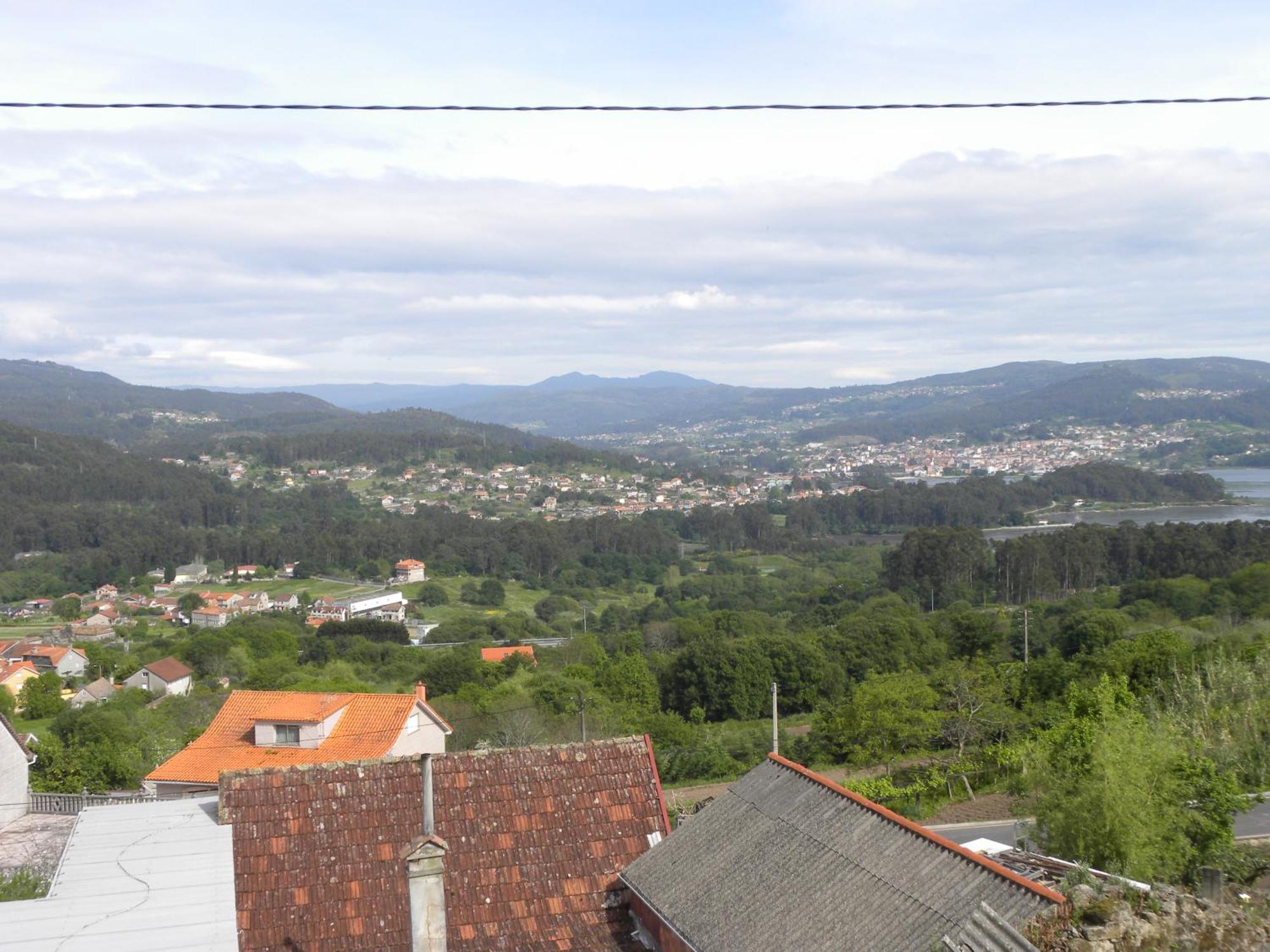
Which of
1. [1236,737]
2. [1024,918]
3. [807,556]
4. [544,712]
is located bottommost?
[807,556]

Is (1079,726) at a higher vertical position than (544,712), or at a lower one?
higher

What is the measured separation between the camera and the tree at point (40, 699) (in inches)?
1372

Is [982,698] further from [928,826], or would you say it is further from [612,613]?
[612,613]

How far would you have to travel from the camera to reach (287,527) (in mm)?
98938

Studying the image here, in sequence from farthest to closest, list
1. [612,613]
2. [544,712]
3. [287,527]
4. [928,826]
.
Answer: [287,527]
[612,613]
[544,712]
[928,826]

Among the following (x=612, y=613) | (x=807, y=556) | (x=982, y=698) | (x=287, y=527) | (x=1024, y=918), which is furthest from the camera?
(x=287, y=527)

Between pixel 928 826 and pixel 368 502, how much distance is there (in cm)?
10287

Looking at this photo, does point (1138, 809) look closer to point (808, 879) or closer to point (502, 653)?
point (808, 879)

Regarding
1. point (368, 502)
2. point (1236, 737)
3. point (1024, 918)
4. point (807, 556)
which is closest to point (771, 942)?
point (1024, 918)

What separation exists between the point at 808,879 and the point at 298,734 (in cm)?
1426

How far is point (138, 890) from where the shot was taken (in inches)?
263

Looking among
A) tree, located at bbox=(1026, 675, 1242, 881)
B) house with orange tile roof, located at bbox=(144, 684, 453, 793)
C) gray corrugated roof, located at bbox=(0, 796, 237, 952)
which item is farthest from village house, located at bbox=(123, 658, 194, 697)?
tree, located at bbox=(1026, 675, 1242, 881)

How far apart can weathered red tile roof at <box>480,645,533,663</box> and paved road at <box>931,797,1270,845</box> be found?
82.6ft

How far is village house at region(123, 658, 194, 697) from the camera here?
39.8 meters
